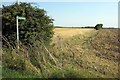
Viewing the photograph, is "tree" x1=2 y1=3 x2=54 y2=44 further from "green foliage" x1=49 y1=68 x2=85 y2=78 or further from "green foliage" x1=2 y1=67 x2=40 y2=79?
"green foliage" x1=49 y1=68 x2=85 y2=78

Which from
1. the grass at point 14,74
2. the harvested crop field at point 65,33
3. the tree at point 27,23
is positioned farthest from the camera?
the harvested crop field at point 65,33

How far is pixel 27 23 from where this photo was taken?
854 cm

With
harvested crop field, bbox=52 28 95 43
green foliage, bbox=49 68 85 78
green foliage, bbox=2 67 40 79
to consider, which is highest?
harvested crop field, bbox=52 28 95 43

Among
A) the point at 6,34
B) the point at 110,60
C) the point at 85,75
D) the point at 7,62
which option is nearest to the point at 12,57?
the point at 7,62

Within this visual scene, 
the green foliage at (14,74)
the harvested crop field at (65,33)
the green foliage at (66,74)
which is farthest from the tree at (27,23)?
the green foliage at (66,74)

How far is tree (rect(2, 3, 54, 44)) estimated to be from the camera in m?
8.48

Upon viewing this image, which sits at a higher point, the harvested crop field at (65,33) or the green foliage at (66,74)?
the harvested crop field at (65,33)

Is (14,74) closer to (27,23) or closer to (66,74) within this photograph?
(66,74)

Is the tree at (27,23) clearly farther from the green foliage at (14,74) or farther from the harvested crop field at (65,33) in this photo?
the green foliage at (14,74)

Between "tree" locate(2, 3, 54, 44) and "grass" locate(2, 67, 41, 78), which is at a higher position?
"tree" locate(2, 3, 54, 44)

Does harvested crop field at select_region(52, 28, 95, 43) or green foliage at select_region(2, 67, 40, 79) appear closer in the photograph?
green foliage at select_region(2, 67, 40, 79)

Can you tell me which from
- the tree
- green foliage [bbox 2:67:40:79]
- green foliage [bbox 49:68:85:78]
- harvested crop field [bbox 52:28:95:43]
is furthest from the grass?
harvested crop field [bbox 52:28:95:43]

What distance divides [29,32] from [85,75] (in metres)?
4.02

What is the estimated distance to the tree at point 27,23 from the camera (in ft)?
27.8
